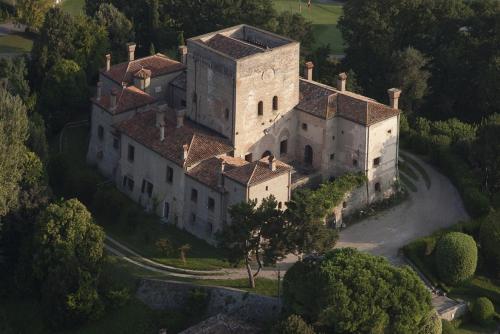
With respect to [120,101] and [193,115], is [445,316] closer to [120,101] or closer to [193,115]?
[193,115]

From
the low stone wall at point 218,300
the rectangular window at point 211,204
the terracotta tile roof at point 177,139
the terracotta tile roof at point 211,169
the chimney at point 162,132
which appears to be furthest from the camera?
the chimney at point 162,132

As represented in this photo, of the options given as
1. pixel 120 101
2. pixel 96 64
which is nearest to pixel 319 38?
pixel 96 64

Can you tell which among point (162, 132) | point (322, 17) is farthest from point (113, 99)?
point (322, 17)

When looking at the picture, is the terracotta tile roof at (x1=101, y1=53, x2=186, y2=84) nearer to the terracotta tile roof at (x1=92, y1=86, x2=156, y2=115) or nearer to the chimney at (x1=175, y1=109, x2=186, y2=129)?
the terracotta tile roof at (x1=92, y1=86, x2=156, y2=115)

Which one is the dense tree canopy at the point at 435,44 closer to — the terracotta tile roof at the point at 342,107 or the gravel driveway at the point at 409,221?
the gravel driveway at the point at 409,221

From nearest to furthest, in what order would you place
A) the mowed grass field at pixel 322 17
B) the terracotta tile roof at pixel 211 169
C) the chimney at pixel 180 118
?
the terracotta tile roof at pixel 211 169
the chimney at pixel 180 118
the mowed grass field at pixel 322 17

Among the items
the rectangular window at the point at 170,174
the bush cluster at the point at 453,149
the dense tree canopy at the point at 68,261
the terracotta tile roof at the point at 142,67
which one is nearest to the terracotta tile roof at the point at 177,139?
the rectangular window at the point at 170,174

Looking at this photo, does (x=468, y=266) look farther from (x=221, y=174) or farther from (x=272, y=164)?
(x=221, y=174)

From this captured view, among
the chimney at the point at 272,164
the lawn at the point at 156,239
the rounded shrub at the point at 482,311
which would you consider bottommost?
the rounded shrub at the point at 482,311
